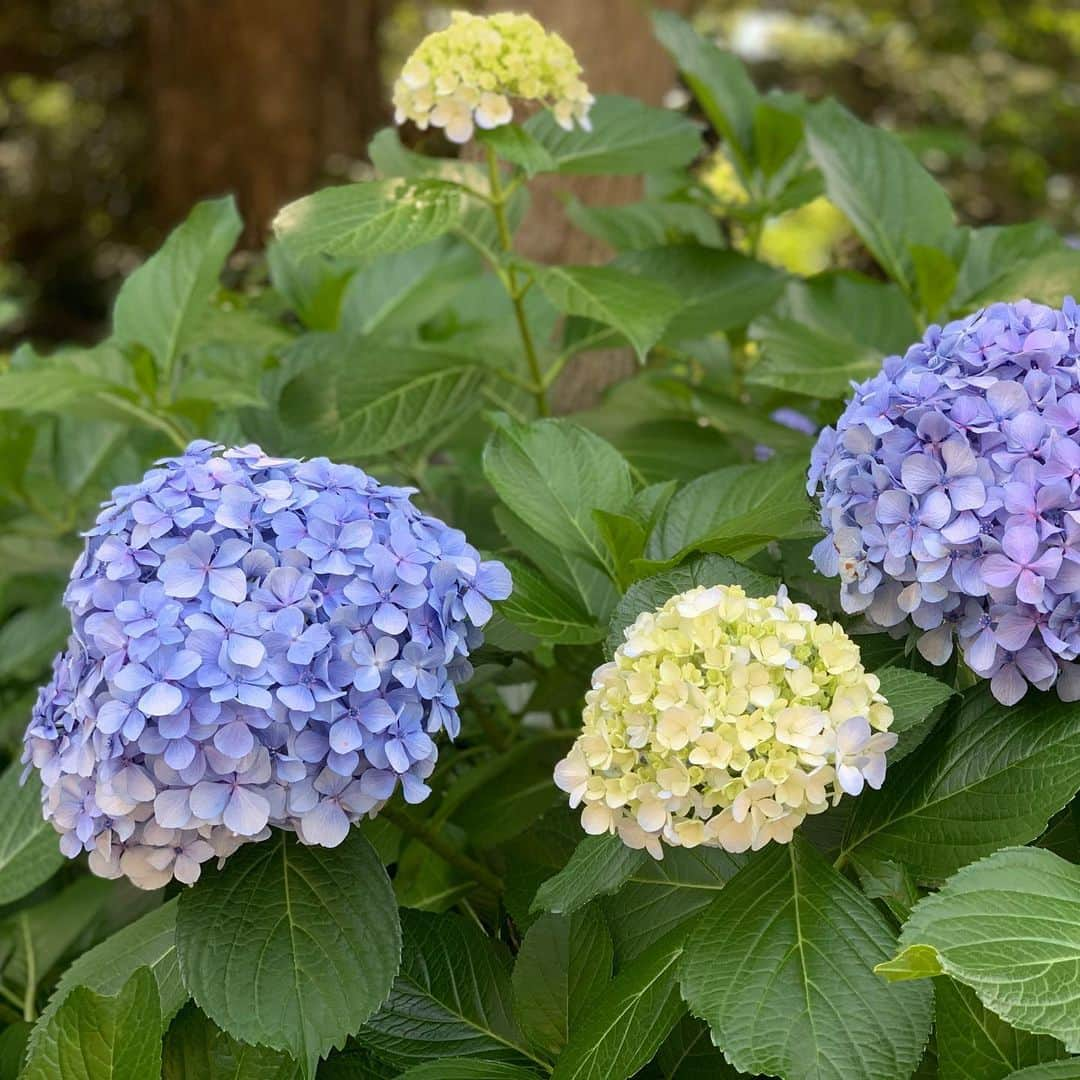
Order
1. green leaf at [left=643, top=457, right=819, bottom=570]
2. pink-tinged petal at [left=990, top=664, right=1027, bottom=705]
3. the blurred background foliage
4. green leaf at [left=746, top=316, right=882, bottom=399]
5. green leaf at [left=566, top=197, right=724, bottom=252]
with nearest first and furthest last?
1. pink-tinged petal at [left=990, top=664, right=1027, bottom=705]
2. green leaf at [left=643, top=457, right=819, bottom=570]
3. green leaf at [left=746, top=316, right=882, bottom=399]
4. green leaf at [left=566, top=197, right=724, bottom=252]
5. the blurred background foliage

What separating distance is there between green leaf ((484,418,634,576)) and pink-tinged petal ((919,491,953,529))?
293 mm

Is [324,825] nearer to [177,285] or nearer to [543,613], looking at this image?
[543,613]

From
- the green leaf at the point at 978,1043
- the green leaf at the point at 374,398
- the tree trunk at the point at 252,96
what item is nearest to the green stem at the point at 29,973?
the green leaf at the point at 374,398

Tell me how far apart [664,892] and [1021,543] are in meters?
0.37

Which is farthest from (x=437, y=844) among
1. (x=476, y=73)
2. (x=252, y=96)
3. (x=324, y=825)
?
(x=252, y=96)

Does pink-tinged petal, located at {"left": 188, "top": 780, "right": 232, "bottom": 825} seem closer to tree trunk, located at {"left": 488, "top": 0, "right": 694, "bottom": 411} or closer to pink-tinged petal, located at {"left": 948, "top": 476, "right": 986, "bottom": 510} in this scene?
pink-tinged petal, located at {"left": 948, "top": 476, "right": 986, "bottom": 510}

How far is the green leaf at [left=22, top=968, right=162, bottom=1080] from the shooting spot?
905 millimetres

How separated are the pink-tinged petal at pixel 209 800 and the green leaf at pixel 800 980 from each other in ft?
1.01

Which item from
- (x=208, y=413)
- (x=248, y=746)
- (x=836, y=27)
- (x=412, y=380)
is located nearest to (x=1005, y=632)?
(x=248, y=746)

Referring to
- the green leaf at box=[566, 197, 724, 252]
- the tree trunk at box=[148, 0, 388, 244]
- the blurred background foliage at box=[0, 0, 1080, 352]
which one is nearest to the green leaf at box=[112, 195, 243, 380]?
the green leaf at box=[566, 197, 724, 252]

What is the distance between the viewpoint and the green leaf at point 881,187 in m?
1.63

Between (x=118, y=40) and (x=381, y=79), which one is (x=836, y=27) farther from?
(x=118, y=40)

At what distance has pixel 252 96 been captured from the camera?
5574 millimetres

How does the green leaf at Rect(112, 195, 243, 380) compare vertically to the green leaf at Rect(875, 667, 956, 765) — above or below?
below
